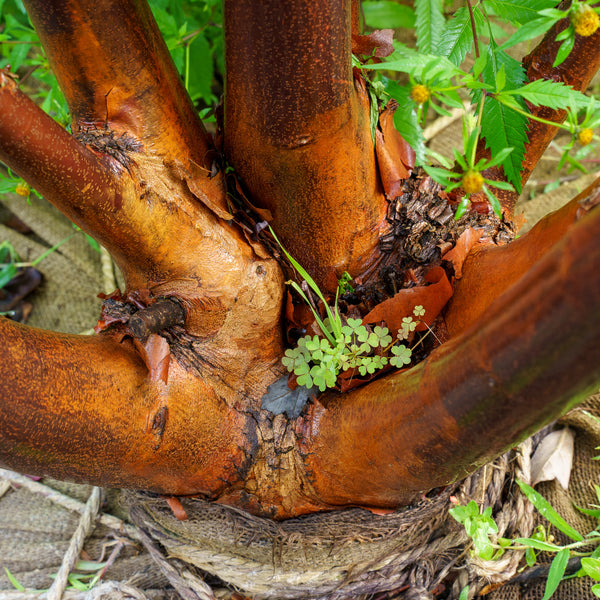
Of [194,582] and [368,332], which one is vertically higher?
[368,332]

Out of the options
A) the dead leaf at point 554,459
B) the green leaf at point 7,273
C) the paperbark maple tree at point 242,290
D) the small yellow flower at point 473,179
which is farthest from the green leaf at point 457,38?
the green leaf at point 7,273

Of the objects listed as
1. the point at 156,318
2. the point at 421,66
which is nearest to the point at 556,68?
the point at 421,66

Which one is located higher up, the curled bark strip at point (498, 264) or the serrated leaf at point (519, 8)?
the serrated leaf at point (519, 8)

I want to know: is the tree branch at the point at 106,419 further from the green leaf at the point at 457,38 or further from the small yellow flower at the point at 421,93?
the green leaf at the point at 457,38

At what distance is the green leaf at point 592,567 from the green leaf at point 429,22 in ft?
3.81

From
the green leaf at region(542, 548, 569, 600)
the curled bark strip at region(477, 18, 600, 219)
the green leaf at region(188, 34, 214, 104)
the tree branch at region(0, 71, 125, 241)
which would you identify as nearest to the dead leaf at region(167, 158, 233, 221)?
the tree branch at region(0, 71, 125, 241)

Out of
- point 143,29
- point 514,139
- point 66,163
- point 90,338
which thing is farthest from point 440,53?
point 90,338

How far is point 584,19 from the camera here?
772 mm

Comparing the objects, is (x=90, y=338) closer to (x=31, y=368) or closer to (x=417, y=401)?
(x=31, y=368)

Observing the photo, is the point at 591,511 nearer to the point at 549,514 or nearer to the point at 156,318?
the point at 549,514

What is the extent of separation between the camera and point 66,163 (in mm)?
858

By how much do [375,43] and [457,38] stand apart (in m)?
0.18

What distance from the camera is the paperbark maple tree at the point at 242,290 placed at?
0.79m

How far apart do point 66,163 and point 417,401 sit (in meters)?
0.69
